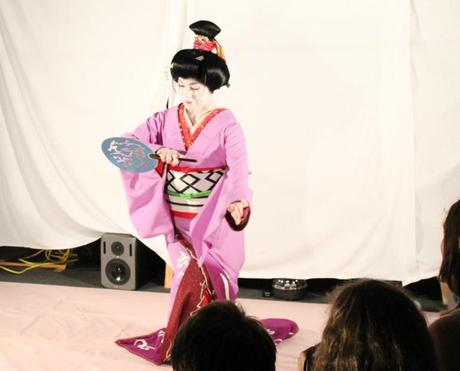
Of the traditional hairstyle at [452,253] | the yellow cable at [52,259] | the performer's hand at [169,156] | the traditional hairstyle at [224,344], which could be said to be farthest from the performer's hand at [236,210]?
the yellow cable at [52,259]

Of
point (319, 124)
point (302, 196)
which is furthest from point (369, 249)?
point (319, 124)

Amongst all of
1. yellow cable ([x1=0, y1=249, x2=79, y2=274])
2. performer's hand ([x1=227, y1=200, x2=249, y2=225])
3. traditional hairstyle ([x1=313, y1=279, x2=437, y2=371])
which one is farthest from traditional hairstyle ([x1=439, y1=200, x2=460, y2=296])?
yellow cable ([x1=0, y1=249, x2=79, y2=274])

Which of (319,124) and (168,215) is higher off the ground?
(319,124)

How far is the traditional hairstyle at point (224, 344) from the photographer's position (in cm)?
128

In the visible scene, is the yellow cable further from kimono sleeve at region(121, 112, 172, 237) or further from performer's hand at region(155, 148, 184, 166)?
performer's hand at region(155, 148, 184, 166)

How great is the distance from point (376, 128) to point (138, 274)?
1.59m

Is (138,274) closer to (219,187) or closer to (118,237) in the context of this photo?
(118,237)

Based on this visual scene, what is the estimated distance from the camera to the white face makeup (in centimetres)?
298

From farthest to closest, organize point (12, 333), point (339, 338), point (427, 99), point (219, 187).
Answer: point (427, 99) < point (12, 333) < point (219, 187) < point (339, 338)

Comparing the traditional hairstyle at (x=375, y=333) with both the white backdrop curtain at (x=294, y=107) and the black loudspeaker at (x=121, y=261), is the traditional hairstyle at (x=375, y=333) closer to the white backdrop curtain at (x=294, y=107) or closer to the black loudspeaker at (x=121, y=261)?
the white backdrop curtain at (x=294, y=107)

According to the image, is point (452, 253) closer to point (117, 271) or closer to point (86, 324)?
point (86, 324)

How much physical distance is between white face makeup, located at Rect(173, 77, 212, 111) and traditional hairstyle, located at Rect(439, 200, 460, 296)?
137 cm

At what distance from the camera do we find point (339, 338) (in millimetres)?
1431

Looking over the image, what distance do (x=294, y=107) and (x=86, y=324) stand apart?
1603 millimetres
